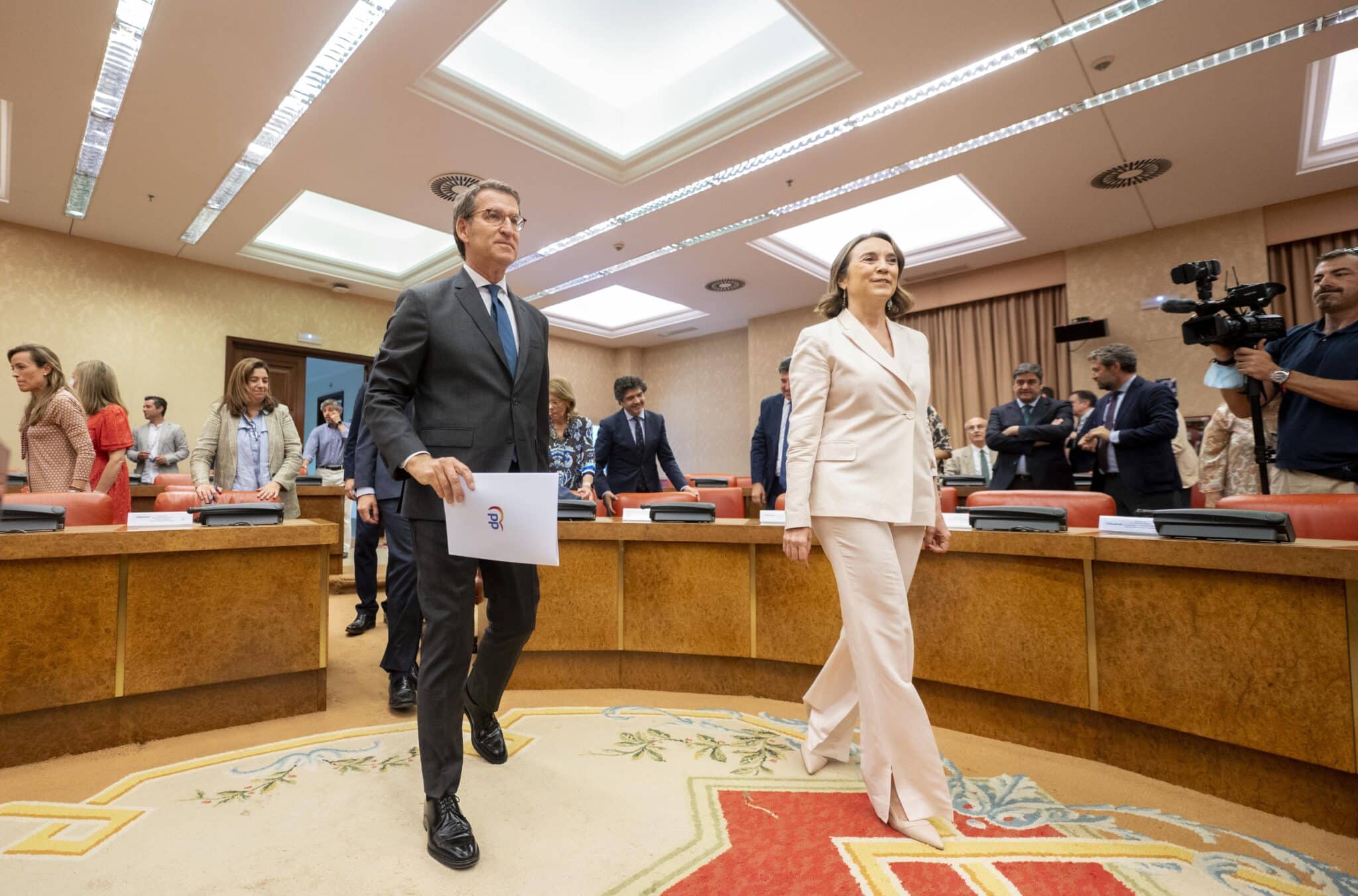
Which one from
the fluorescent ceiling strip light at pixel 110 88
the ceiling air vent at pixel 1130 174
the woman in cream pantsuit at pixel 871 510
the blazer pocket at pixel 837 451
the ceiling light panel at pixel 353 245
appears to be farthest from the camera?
the ceiling light panel at pixel 353 245

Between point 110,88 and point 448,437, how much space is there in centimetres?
459

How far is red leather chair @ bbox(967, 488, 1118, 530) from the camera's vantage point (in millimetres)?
2352

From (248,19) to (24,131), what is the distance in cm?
239

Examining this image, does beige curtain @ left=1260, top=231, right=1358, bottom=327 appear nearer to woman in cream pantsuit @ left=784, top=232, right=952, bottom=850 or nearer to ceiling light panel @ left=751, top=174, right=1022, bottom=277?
ceiling light panel @ left=751, top=174, right=1022, bottom=277

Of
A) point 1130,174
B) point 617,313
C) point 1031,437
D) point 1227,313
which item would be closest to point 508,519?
point 1227,313

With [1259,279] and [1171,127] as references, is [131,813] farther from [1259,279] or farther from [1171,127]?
[1259,279]

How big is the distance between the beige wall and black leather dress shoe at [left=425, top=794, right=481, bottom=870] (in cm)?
697

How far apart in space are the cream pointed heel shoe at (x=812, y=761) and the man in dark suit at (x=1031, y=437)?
9.46 feet

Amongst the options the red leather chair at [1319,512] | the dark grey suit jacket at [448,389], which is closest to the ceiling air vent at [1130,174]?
the red leather chair at [1319,512]

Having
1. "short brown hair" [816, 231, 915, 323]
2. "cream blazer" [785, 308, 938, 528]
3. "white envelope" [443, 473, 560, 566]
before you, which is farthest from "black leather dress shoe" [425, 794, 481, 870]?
"short brown hair" [816, 231, 915, 323]

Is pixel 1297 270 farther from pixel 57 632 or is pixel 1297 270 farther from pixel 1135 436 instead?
pixel 57 632

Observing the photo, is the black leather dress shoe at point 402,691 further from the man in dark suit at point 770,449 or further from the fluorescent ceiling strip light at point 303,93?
the fluorescent ceiling strip light at point 303,93

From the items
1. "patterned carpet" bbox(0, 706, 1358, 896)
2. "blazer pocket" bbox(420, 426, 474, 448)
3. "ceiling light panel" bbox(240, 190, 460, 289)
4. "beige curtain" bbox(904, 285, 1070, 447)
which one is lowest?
"patterned carpet" bbox(0, 706, 1358, 896)

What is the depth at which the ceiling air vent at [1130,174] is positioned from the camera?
5074 millimetres
